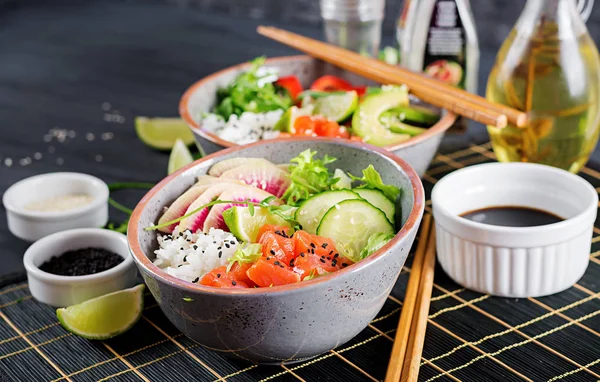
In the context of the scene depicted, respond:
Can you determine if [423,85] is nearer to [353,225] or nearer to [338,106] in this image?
[338,106]

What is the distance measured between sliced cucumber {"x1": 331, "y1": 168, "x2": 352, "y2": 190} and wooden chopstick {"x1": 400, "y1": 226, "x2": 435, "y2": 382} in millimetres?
256

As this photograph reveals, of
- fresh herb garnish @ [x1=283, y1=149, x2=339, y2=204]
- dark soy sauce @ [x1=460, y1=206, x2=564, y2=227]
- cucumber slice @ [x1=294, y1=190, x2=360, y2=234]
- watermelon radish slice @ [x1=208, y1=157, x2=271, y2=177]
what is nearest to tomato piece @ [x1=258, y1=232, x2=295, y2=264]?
→ cucumber slice @ [x1=294, y1=190, x2=360, y2=234]

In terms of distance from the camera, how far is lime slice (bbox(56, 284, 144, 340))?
1.71 meters

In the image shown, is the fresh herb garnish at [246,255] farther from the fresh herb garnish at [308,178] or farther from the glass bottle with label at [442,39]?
the glass bottle with label at [442,39]

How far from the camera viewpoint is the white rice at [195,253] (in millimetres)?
1581

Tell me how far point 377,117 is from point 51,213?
0.92 meters

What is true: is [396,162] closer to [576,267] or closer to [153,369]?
[576,267]

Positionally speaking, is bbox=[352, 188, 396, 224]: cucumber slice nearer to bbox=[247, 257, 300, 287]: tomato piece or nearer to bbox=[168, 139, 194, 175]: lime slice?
bbox=[247, 257, 300, 287]: tomato piece

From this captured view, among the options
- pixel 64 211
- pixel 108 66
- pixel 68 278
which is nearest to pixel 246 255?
pixel 68 278

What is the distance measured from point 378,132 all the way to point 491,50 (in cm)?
188

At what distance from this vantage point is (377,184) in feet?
5.81

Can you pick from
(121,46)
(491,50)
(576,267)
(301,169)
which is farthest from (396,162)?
(121,46)

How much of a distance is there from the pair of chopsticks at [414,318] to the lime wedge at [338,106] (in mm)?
442

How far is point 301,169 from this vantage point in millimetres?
1814
